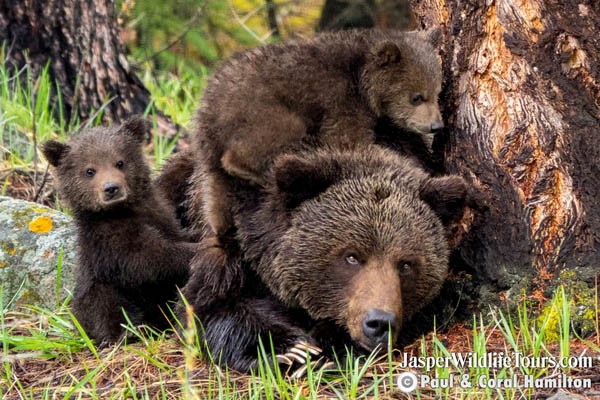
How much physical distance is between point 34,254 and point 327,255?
2552mm

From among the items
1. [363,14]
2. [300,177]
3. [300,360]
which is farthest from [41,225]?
[363,14]

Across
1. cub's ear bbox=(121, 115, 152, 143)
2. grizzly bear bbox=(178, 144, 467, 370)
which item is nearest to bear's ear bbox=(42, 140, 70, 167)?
cub's ear bbox=(121, 115, 152, 143)

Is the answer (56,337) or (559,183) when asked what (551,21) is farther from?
(56,337)

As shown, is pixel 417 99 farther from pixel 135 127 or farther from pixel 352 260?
pixel 135 127

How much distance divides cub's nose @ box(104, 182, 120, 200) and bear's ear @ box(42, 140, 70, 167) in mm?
504

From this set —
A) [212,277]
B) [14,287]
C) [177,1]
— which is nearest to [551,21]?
[212,277]

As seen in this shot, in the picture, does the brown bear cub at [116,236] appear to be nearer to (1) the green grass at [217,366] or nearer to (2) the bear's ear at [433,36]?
(1) the green grass at [217,366]

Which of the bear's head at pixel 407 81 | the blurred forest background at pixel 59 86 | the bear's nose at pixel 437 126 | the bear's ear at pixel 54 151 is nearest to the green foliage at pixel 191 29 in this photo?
the blurred forest background at pixel 59 86

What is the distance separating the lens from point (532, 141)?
407 cm

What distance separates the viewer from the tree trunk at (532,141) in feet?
13.0

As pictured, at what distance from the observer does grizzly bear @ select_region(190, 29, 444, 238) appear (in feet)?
13.6

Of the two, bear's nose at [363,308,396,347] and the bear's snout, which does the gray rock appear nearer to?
the bear's snout

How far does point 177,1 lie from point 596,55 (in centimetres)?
650

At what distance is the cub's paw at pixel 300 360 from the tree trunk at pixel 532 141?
3.42 feet
